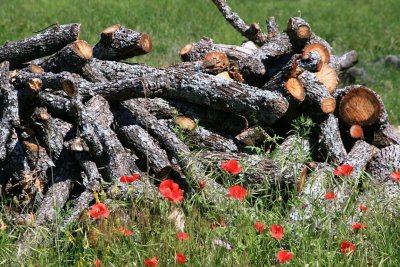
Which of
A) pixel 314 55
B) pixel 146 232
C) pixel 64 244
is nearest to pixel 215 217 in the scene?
pixel 146 232

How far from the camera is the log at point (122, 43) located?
26.3 ft

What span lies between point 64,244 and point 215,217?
1.07 meters

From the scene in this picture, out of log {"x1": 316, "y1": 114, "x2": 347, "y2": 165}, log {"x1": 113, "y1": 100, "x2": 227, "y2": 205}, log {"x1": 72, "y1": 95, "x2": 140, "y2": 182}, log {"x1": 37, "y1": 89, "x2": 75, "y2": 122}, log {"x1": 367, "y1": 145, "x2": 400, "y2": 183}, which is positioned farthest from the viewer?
log {"x1": 367, "y1": 145, "x2": 400, "y2": 183}

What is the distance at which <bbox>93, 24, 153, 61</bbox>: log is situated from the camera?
8023 mm

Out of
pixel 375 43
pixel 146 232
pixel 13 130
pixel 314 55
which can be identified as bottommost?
pixel 375 43

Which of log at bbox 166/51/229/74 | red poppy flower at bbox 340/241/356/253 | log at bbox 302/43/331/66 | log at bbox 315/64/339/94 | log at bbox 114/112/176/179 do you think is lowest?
log at bbox 114/112/176/179

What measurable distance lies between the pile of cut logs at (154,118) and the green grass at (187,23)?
543 cm

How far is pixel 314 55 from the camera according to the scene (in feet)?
26.1

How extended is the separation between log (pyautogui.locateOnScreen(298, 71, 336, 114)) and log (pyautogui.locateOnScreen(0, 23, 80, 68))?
218 cm

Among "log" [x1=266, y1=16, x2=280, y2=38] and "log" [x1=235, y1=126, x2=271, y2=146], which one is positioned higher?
"log" [x1=266, y1=16, x2=280, y2=38]

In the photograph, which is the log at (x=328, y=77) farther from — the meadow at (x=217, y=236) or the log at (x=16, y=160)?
the log at (x=16, y=160)

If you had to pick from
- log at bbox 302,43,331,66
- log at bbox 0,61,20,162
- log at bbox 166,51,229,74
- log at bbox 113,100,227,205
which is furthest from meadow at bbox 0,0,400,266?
log at bbox 302,43,331,66

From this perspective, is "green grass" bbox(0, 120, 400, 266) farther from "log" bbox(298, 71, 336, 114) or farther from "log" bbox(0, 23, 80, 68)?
"log" bbox(0, 23, 80, 68)

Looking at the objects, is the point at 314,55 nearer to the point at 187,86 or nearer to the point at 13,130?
the point at 187,86
